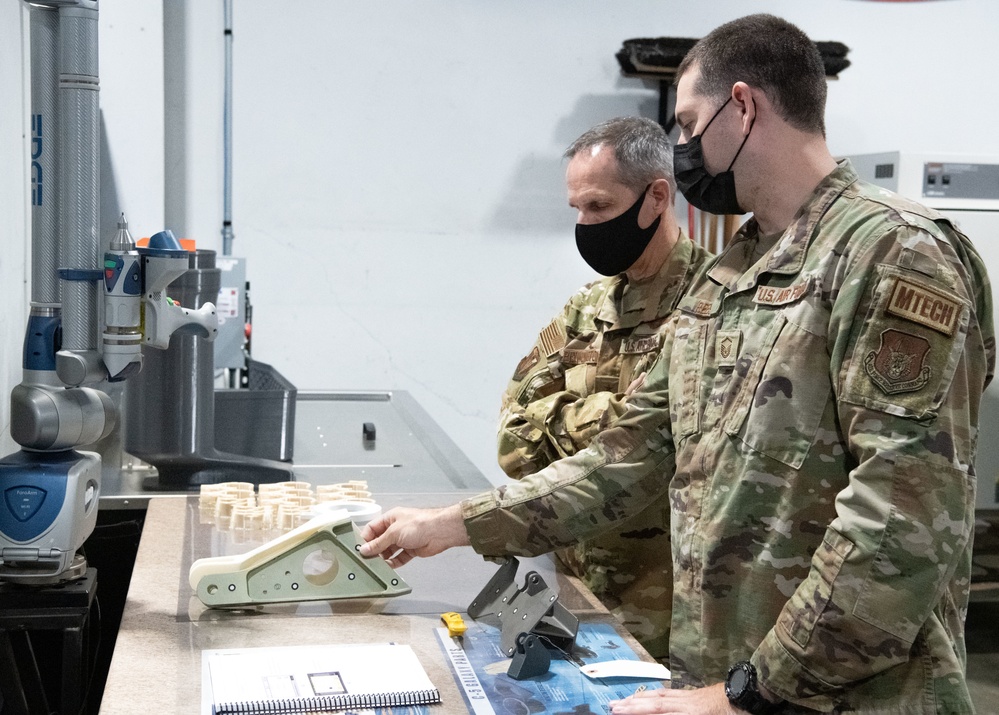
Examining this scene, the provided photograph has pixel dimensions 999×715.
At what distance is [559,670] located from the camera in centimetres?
137

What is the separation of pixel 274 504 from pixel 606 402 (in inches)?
26.9

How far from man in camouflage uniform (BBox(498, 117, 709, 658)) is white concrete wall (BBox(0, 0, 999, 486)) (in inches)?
96.1

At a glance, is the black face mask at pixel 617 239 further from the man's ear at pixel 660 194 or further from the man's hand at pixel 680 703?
the man's hand at pixel 680 703

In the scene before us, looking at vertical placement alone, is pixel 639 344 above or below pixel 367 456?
above

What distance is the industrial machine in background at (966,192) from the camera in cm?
356

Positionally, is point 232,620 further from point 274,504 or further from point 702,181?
point 702,181

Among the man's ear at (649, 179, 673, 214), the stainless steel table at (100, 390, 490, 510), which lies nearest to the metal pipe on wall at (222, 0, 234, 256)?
the stainless steel table at (100, 390, 490, 510)

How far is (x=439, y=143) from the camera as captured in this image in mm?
4605

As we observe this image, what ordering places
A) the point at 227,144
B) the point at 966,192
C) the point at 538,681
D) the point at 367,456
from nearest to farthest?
the point at 538,681, the point at 367,456, the point at 966,192, the point at 227,144

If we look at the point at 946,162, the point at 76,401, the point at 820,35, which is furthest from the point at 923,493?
the point at 820,35

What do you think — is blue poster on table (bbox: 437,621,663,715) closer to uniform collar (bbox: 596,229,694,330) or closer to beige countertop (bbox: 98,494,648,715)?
beige countertop (bbox: 98,494,648,715)

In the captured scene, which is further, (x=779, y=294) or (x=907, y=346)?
(x=779, y=294)

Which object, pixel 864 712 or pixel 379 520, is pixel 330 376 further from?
pixel 864 712

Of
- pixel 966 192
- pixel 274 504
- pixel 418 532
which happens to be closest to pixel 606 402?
pixel 418 532
